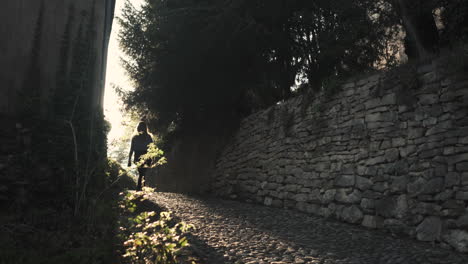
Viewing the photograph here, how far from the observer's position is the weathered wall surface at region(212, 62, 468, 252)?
14.8ft

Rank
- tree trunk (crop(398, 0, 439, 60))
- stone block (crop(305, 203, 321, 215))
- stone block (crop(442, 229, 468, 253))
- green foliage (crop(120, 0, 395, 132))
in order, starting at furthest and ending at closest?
green foliage (crop(120, 0, 395, 132)) < stone block (crop(305, 203, 321, 215)) < tree trunk (crop(398, 0, 439, 60)) < stone block (crop(442, 229, 468, 253))

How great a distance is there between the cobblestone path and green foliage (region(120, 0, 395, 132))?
153 inches

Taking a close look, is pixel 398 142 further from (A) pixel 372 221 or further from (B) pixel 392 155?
(A) pixel 372 221

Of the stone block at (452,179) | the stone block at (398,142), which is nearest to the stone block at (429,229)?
the stone block at (452,179)

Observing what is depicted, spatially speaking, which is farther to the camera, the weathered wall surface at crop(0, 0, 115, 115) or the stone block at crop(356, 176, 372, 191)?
the stone block at crop(356, 176, 372, 191)

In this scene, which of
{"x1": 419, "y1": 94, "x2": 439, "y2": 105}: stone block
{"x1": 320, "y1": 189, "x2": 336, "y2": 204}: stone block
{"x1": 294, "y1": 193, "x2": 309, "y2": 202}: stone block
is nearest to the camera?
{"x1": 419, "y1": 94, "x2": 439, "y2": 105}: stone block

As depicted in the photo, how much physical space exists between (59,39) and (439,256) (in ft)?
21.4

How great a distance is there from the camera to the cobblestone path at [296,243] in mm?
3787

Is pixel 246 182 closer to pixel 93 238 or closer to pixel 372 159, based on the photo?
pixel 372 159

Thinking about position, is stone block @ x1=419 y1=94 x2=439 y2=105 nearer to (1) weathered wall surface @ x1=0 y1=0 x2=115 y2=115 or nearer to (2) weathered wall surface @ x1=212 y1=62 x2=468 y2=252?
(2) weathered wall surface @ x1=212 y1=62 x2=468 y2=252

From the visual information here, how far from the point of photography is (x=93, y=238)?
4.20 meters

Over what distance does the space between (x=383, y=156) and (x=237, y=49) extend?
626cm

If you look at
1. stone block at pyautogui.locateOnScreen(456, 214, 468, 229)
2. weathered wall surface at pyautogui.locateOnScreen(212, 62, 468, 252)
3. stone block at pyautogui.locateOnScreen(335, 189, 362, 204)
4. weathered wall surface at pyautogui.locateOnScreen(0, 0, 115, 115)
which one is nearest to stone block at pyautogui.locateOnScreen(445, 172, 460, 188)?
weathered wall surface at pyautogui.locateOnScreen(212, 62, 468, 252)

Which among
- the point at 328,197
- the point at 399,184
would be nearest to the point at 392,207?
the point at 399,184
